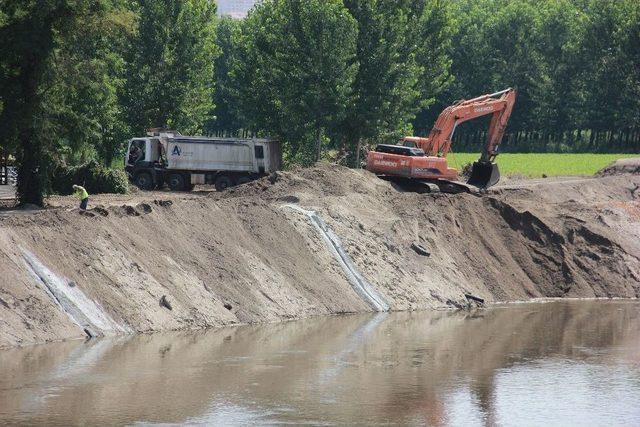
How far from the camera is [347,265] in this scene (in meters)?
43.0

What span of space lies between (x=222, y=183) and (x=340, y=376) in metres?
31.0

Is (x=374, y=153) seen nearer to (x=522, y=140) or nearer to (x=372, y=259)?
(x=372, y=259)

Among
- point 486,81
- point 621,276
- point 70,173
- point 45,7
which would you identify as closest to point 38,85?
point 45,7

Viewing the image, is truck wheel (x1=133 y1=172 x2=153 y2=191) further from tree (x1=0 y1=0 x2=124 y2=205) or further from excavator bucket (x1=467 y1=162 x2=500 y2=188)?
excavator bucket (x1=467 y1=162 x2=500 y2=188)

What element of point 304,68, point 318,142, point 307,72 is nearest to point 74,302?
point 307,72

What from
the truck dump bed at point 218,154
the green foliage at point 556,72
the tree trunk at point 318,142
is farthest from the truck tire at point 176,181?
the green foliage at point 556,72

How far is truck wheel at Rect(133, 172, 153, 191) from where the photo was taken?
60.6 meters

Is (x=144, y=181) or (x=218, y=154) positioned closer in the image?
(x=218, y=154)

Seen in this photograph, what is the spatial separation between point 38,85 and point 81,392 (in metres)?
A: 19.2

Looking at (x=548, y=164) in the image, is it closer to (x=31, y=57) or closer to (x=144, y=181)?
(x=144, y=181)

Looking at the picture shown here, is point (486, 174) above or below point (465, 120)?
below

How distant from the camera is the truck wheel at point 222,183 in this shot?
6022cm

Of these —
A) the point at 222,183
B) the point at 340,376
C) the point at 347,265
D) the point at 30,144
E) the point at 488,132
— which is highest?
the point at 488,132

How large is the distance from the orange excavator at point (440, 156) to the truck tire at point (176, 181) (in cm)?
1036
